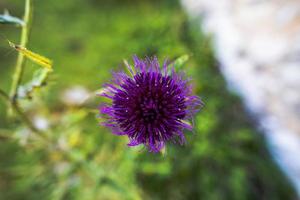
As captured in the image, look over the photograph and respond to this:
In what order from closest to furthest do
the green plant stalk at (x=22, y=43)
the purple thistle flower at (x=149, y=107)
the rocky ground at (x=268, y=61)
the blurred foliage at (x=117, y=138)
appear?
the purple thistle flower at (x=149, y=107) < the green plant stalk at (x=22, y=43) < the blurred foliage at (x=117, y=138) < the rocky ground at (x=268, y=61)

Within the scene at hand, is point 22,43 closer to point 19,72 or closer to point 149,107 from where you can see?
→ point 19,72

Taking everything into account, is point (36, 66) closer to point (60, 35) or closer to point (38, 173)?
point (60, 35)

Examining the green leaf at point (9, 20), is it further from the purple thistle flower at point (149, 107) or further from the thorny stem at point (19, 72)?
the purple thistle flower at point (149, 107)

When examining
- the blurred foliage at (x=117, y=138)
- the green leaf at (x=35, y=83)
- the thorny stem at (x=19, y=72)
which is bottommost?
the green leaf at (x=35, y=83)

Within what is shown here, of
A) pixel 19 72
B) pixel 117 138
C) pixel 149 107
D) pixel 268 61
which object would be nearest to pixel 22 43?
pixel 19 72

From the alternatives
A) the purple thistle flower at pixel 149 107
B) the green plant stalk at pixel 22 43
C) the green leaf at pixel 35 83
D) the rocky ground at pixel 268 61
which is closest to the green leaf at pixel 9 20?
the green plant stalk at pixel 22 43

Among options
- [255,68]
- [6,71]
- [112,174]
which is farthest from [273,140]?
[6,71]

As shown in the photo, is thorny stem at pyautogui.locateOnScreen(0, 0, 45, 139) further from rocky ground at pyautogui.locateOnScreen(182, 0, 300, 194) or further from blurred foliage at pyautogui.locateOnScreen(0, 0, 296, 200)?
rocky ground at pyautogui.locateOnScreen(182, 0, 300, 194)
